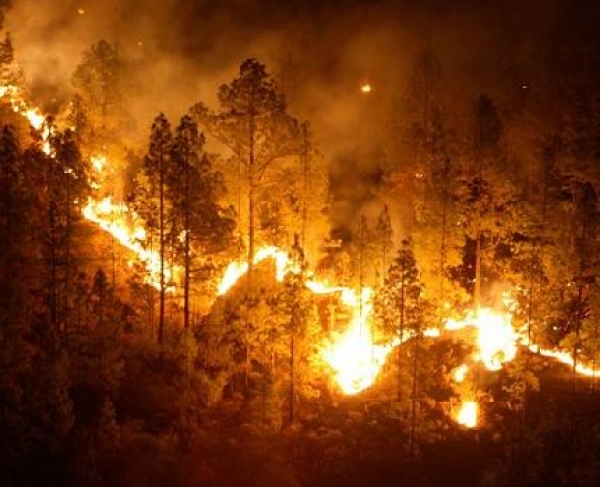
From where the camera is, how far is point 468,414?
1404 inches

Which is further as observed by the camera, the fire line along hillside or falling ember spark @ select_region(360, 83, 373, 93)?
falling ember spark @ select_region(360, 83, 373, 93)

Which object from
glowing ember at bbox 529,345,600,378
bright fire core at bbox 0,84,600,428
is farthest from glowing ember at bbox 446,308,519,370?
glowing ember at bbox 529,345,600,378

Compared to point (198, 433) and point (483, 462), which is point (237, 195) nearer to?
point (198, 433)

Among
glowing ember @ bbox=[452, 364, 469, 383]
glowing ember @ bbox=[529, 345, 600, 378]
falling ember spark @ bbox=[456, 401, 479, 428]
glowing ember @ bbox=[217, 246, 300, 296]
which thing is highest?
glowing ember @ bbox=[217, 246, 300, 296]

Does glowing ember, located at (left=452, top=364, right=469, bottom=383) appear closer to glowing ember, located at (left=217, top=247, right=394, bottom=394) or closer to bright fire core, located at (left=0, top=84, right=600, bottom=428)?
bright fire core, located at (left=0, top=84, right=600, bottom=428)

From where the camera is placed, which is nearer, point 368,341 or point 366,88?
point 368,341

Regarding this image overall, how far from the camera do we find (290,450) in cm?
3222

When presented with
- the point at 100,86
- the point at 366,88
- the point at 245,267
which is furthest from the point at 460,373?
the point at 366,88

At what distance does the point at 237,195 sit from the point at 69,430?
15.2 meters

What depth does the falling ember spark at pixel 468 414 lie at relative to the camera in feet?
116

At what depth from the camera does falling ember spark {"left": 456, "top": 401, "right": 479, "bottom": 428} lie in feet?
116

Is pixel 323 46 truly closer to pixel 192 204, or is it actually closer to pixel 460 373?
pixel 192 204

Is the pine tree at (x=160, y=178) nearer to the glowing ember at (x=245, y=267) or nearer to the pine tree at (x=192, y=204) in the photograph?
the pine tree at (x=192, y=204)

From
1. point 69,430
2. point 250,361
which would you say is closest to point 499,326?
point 250,361
